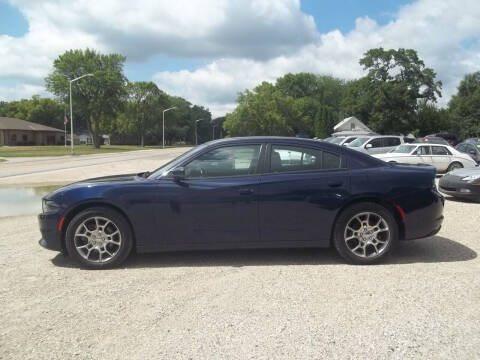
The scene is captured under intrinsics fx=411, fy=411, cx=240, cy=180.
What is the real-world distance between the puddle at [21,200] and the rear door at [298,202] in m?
5.93

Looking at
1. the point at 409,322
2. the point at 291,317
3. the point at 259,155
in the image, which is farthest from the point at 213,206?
the point at 409,322

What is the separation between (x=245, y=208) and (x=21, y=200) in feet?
26.6

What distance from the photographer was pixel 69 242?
189 inches

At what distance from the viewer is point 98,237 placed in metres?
4.84

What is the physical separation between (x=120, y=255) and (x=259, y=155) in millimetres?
2029

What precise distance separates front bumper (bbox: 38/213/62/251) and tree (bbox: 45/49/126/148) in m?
65.1

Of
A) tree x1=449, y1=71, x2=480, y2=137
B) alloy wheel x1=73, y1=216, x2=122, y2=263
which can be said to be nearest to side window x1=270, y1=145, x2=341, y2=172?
alloy wheel x1=73, y1=216, x2=122, y2=263

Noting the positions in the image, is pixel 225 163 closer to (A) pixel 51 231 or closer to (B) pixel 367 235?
(B) pixel 367 235

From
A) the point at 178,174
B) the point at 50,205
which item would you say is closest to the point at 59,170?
the point at 50,205

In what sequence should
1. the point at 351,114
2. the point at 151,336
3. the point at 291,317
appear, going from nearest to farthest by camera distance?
the point at 151,336 → the point at 291,317 → the point at 351,114

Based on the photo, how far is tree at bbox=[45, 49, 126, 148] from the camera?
64.8 metres

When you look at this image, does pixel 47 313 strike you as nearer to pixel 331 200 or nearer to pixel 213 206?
pixel 213 206

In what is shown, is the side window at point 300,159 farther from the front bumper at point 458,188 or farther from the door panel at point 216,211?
the front bumper at point 458,188

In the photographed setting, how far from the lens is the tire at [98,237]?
480 cm
